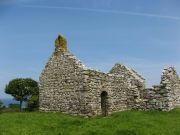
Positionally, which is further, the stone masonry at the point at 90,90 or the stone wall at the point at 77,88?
the stone masonry at the point at 90,90

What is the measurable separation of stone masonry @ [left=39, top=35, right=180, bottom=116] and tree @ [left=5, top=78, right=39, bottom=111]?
929cm

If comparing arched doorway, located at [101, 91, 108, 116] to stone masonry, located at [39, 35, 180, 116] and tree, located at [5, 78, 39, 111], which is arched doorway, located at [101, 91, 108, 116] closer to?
stone masonry, located at [39, 35, 180, 116]

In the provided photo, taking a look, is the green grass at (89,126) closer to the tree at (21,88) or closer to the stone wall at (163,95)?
the stone wall at (163,95)

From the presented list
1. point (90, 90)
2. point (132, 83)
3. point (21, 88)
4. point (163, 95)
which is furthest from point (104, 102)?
point (21, 88)

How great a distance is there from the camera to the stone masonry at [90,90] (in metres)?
26.8

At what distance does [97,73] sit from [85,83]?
166 cm

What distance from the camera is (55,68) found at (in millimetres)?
29672

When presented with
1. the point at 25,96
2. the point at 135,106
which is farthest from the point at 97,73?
the point at 25,96

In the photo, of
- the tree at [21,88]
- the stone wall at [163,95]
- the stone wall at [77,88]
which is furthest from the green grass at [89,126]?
the tree at [21,88]

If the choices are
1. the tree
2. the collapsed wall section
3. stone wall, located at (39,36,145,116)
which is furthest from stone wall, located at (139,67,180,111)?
the tree

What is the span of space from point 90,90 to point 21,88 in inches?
624

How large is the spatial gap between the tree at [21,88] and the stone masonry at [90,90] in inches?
366

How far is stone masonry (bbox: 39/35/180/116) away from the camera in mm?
26828

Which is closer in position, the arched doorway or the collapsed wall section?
the arched doorway
